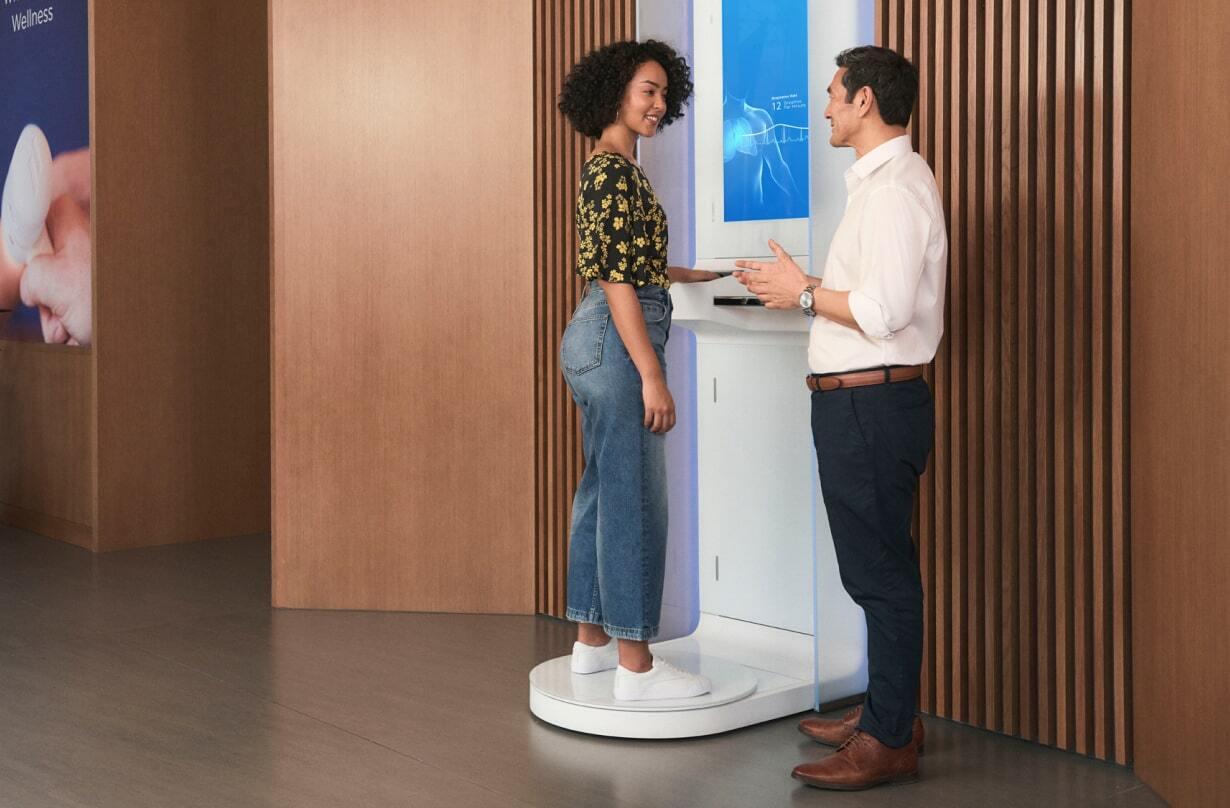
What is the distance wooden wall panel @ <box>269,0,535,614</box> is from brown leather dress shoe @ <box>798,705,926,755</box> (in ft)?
6.28

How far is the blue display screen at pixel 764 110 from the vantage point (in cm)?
444

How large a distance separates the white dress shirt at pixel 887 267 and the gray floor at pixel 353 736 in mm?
1138

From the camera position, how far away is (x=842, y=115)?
12.0 ft

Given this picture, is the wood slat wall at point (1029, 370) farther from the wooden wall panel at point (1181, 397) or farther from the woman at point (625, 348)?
the woman at point (625, 348)

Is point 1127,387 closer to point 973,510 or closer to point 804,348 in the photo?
point 973,510

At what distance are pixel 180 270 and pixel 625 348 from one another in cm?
430

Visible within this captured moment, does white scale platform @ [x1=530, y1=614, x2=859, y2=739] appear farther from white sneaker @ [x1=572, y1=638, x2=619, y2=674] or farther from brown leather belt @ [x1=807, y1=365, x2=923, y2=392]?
brown leather belt @ [x1=807, y1=365, x2=923, y2=392]

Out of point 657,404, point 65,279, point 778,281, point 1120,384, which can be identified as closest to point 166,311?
point 65,279

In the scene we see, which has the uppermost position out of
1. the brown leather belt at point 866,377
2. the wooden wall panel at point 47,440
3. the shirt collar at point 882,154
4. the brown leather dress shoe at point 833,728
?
the shirt collar at point 882,154

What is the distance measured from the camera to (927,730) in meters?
4.20

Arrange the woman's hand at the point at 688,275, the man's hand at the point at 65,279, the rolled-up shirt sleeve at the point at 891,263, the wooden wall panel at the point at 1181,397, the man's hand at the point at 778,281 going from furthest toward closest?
1. the man's hand at the point at 65,279
2. the woman's hand at the point at 688,275
3. the man's hand at the point at 778,281
4. the rolled-up shirt sleeve at the point at 891,263
5. the wooden wall panel at the point at 1181,397

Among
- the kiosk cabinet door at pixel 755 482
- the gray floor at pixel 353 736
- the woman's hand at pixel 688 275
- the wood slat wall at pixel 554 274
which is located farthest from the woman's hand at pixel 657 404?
the wood slat wall at pixel 554 274

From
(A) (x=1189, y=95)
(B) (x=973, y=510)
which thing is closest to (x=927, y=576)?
(B) (x=973, y=510)

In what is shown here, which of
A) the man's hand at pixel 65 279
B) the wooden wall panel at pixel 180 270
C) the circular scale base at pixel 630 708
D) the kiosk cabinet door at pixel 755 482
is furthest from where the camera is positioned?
the man's hand at pixel 65 279
